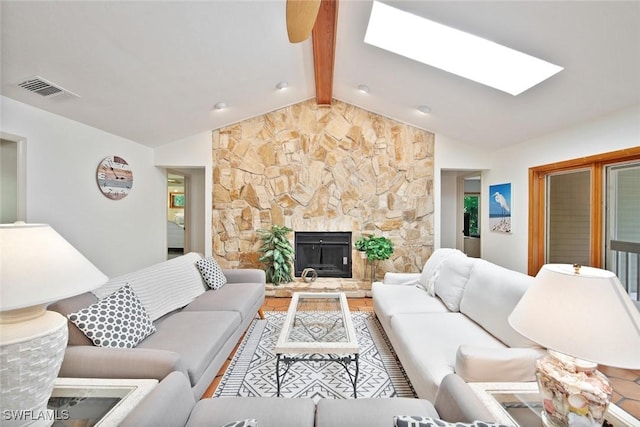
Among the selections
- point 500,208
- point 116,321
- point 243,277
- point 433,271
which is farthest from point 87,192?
point 500,208

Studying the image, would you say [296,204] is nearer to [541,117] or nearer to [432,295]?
[432,295]

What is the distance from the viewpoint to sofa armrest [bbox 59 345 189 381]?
145cm

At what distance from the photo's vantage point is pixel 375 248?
453 centimetres

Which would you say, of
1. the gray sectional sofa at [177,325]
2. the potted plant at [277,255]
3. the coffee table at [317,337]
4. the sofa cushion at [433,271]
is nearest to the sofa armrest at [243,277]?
the gray sectional sofa at [177,325]

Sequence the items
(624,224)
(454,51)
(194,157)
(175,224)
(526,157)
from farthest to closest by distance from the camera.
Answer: (175,224), (194,157), (526,157), (454,51), (624,224)

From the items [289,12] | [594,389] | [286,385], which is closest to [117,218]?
[286,385]

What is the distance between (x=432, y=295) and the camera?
300 centimetres

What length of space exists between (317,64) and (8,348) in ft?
Result: 11.8

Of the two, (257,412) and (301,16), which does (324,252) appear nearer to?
(257,412)

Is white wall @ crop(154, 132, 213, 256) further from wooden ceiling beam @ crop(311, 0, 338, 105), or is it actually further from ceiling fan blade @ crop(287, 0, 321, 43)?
ceiling fan blade @ crop(287, 0, 321, 43)

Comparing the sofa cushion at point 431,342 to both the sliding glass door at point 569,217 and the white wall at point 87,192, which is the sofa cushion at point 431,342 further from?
the white wall at point 87,192

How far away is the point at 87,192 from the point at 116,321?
7.45 ft

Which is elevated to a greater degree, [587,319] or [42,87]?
[42,87]

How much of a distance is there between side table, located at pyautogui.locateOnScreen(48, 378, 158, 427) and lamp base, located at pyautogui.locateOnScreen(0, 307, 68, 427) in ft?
0.23
